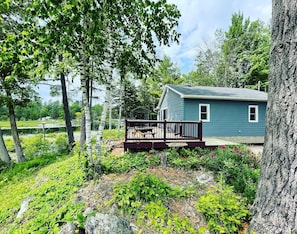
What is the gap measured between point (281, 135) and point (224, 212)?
5.29ft

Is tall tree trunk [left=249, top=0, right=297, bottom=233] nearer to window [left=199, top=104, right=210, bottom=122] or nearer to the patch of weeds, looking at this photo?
window [left=199, top=104, right=210, bottom=122]

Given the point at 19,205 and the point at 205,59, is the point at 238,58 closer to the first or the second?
the point at 205,59

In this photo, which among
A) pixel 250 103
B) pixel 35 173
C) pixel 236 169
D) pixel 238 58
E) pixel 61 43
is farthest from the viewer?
Answer: pixel 238 58

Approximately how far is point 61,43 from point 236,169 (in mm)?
4671

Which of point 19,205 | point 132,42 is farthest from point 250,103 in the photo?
point 19,205

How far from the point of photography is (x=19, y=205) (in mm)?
5074

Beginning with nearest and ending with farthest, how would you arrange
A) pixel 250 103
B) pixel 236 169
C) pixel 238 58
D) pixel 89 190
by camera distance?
pixel 89 190, pixel 236 169, pixel 250 103, pixel 238 58

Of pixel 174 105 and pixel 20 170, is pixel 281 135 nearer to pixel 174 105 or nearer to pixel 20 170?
pixel 20 170

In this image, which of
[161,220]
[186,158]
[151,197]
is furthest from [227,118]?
[161,220]

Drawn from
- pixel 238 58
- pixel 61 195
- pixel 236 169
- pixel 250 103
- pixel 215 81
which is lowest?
pixel 61 195

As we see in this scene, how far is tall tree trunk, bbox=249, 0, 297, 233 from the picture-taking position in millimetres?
2475

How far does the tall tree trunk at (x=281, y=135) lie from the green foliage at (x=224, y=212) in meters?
0.32

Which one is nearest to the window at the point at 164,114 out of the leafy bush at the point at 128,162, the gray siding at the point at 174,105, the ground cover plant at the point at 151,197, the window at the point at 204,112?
the gray siding at the point at 174,105

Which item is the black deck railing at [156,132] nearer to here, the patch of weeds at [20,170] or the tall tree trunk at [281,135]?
the patch of weeds at [20,170]
